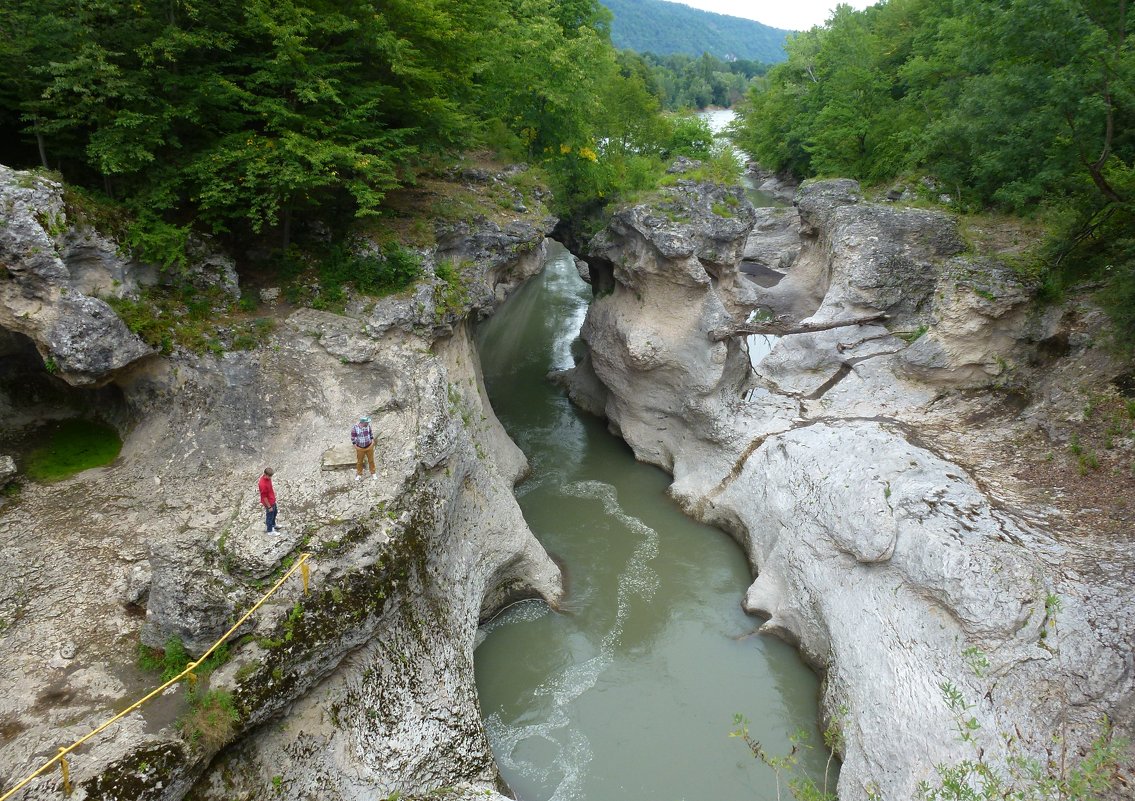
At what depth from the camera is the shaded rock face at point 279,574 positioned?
23.7 feet

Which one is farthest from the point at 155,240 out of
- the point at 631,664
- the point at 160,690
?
the point at 631,664

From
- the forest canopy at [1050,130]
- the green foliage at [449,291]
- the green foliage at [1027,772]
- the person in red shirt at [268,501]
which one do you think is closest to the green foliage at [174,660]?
the person in red shirt at [268,501]

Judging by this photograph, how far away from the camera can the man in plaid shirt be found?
31.0 feet

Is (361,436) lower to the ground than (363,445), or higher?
higher

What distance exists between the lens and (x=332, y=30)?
10453 mm

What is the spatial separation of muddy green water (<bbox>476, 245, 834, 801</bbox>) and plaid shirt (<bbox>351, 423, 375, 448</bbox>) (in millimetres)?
4988

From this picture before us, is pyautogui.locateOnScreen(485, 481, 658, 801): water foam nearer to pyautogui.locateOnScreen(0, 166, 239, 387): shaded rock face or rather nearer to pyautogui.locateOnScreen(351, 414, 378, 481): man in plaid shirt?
pyautogui.locateOnScreen(351, 414, 378, 481): man in plaid shirt

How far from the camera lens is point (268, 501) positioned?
8.54m

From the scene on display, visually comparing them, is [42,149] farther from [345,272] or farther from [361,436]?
[361,436]

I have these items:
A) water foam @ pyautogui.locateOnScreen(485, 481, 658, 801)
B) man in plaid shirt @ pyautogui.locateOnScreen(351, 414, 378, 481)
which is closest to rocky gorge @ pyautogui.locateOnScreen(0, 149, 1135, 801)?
man in plaid shirt @ pyautogui.locateOnScreen(351, 414, 378, 481)

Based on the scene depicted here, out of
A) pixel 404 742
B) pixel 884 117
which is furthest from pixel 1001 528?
pixel 884 117

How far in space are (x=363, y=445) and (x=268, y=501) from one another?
1.55m

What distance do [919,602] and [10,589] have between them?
12931mm

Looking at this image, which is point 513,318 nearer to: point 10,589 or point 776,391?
point 776,391
